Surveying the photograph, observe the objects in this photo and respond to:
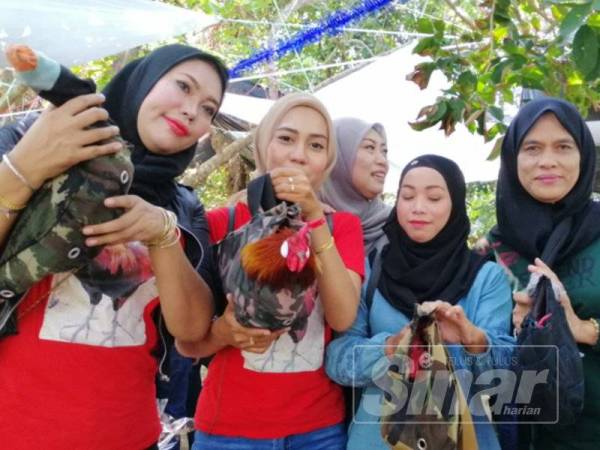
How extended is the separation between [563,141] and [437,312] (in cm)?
80

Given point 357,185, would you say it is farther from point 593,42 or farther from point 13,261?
point 13,261

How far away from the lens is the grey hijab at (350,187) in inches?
97.3

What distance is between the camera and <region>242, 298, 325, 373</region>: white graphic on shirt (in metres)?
1.70

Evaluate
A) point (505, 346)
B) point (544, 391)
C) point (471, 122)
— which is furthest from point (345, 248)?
point (471, 122)

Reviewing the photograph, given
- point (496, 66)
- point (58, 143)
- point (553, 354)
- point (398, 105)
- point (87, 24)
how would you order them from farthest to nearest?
point (398, 105), point (87, 24), point (496, 66), point (553, 354), point (58, 143)

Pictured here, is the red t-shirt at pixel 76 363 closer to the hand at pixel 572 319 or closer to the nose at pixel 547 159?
the hand at pixel 572 319

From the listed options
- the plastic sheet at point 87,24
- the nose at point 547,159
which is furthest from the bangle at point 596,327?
the plastic sheet at point 87,24

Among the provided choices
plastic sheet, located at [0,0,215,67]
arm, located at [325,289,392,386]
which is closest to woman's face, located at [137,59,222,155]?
arm, located at [325,289,392,386]

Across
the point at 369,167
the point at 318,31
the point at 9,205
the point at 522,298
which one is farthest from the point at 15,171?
the point at 318,31

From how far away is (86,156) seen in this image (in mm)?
1125

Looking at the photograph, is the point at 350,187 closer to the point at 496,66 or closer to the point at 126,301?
the point at 496,66

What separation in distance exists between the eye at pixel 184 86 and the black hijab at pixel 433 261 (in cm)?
82

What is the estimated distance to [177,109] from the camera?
1512mm

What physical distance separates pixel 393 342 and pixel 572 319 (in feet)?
1.68
